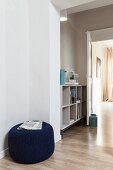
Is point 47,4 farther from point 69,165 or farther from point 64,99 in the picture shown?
point 69,165

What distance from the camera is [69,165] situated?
1.92 m

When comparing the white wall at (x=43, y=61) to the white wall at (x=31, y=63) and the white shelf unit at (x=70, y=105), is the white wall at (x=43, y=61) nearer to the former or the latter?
the white wall at (x=31, y=63)

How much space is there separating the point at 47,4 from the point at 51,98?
4.41 feet

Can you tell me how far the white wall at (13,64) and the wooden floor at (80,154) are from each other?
555 millimetres

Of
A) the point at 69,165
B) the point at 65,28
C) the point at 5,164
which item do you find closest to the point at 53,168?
the point at 69,165

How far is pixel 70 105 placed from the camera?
3424 mm

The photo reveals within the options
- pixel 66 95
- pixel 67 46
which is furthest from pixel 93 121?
pixel 67 46

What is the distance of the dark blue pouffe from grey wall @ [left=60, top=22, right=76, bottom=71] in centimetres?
207

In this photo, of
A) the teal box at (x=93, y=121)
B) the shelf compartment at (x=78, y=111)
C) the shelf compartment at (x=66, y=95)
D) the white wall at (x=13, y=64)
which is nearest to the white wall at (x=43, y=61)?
the white wall at (x=13, y=64)

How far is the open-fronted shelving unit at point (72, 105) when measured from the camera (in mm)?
3246

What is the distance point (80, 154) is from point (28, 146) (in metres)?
0.70

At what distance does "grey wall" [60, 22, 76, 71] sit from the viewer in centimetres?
378

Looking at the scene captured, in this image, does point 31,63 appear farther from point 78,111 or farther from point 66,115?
point 78,111

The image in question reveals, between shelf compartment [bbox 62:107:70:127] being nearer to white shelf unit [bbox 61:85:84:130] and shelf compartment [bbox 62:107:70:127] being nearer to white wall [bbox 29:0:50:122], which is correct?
white shelf unit [bbox 61:85:84:130]
